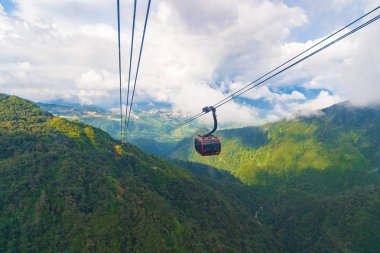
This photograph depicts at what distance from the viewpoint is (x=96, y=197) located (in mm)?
157125

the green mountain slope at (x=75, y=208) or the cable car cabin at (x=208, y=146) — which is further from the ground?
the cable car cabin at (x=208, y=146)

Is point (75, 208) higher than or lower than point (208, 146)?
lower

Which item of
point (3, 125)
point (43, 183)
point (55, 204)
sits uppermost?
point (3, 125)

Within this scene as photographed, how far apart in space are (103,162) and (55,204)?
57.6m

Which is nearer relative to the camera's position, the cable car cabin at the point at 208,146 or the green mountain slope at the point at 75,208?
the cable car cabin at the point at 208,146

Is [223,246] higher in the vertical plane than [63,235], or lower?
lower

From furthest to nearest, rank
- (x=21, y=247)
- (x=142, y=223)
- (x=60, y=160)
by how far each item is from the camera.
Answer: (x=60, y=160) < (x=142, y=223) < (x=21, y=247)

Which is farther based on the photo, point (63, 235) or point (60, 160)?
point (60, 160)

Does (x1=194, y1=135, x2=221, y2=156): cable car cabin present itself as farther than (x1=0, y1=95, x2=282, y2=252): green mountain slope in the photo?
No

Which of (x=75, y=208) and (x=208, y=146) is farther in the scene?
(x=75, y=208)

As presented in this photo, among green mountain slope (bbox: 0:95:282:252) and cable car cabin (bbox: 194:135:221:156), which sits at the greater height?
cable car cabin (bbox: 194:135:221:156)

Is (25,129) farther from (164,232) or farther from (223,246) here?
(223,246)

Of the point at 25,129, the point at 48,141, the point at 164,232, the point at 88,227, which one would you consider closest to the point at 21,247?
the point at 88,227

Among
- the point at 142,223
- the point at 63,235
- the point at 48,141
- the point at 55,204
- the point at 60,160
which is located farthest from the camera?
the point at 48,141
